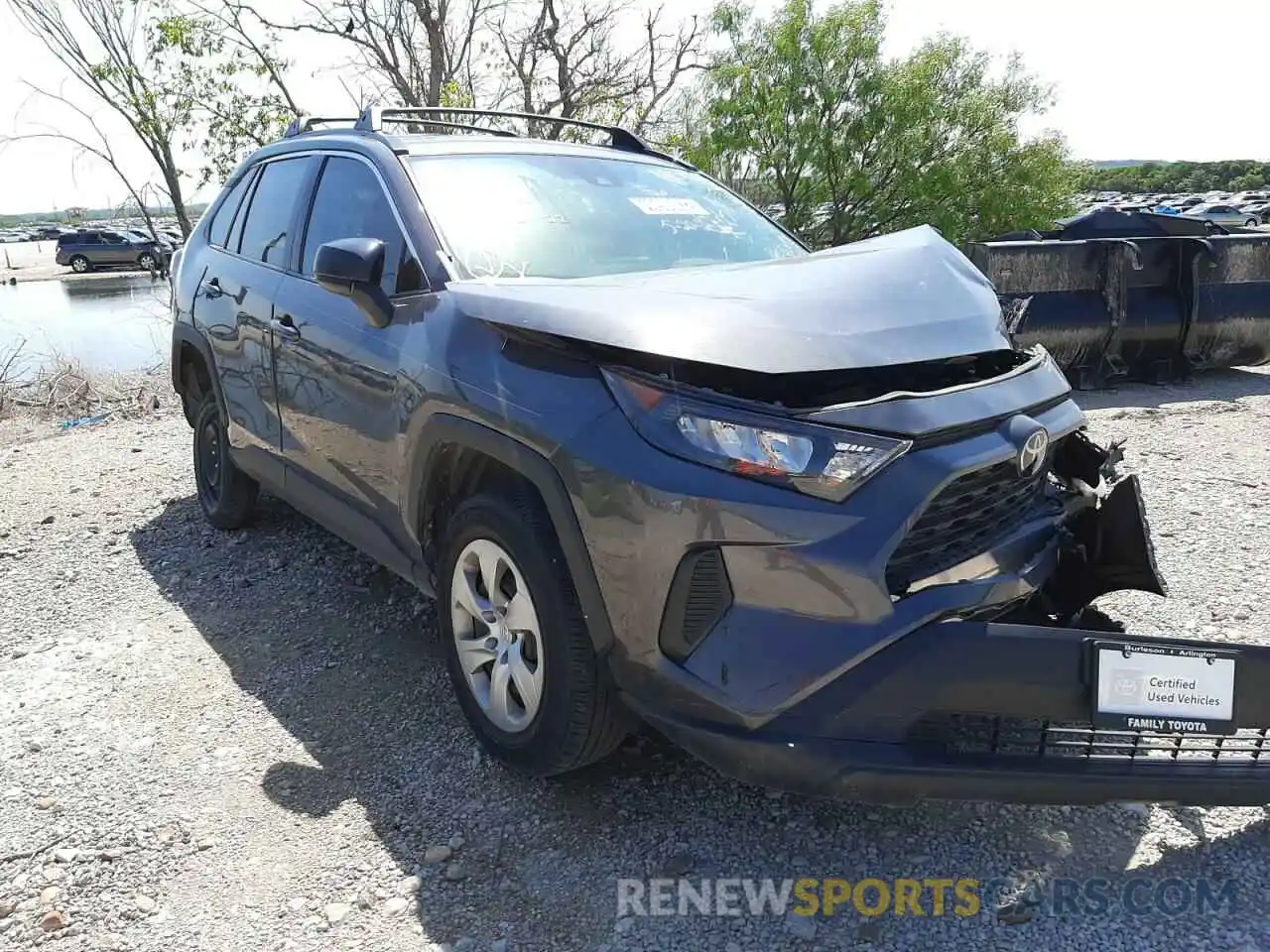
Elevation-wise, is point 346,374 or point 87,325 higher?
point 346,374

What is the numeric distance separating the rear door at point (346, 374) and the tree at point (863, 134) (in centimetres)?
1064

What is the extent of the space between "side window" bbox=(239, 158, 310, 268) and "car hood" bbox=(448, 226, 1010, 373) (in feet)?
5.23

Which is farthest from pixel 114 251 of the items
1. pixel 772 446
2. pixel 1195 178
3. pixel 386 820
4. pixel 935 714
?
pixel 1195 178

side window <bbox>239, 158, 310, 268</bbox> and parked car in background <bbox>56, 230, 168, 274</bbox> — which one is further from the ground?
parked car in background <bbox>56, 230, 168, 274</bbox>

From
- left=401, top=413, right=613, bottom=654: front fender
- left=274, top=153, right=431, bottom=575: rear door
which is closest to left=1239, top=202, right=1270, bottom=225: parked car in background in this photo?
left=274, top=153, right=431, bottom=575: rear door

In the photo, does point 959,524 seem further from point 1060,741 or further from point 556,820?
point 556,820

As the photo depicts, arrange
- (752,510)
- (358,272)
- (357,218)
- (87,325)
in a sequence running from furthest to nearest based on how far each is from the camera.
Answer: (87,325), (357,218), (358,272), (752,510)

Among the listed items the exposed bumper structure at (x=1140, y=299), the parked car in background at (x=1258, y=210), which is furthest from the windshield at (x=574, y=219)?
the parked car in background at (x=1258, y=210)

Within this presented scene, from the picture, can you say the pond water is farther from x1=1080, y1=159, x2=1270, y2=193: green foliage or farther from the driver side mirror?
x1=1080, y1=159, x2=1270, y2=193: green foliage

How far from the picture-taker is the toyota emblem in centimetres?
237

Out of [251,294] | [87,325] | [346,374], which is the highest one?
[251,294]

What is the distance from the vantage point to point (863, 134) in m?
13.5

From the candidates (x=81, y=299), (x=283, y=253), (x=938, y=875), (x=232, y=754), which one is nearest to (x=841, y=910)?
(x=938, y=875)

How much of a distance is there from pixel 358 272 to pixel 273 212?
1.72 meters
